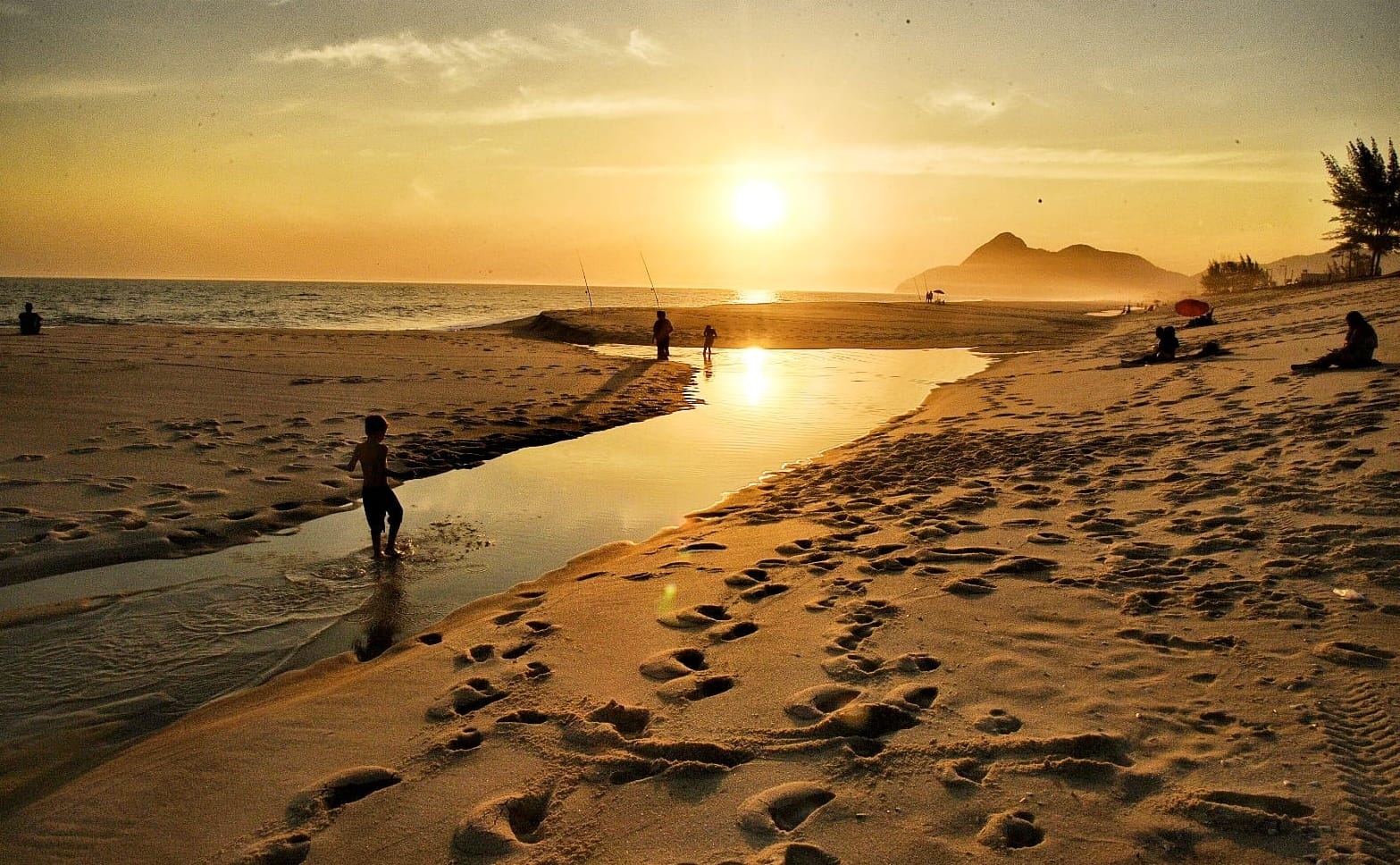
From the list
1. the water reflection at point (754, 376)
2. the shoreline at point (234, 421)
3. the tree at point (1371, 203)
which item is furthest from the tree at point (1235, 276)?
the shoreline at point (234, 421)

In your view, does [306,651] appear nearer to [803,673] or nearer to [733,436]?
[803,673]

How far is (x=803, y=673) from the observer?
3.92m

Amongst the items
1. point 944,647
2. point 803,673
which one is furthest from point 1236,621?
point 803,673

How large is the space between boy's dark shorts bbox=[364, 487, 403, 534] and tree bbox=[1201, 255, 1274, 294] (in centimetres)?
7284

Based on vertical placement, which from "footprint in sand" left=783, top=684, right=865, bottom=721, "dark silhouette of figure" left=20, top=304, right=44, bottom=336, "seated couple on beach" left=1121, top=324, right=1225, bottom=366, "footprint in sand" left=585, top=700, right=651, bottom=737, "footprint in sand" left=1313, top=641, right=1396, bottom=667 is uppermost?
"dark silhouette of figure" left=20, top=304, right=44, bottom=336

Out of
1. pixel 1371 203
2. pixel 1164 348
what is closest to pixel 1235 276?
pixel 1371 203

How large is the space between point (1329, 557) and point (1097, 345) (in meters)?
22.4

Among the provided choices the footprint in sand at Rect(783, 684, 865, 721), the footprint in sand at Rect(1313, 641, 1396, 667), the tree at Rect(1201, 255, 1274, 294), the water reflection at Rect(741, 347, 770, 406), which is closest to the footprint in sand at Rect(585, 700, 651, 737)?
the footprint in sand at Rect(783, 684, 865, 721)

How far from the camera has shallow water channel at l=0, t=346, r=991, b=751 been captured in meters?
4.41

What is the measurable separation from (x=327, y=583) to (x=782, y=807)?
470 centimetres

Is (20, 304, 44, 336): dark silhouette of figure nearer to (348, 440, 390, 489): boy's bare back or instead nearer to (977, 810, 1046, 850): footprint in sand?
(348, 440, 390, 489): boy's bare back

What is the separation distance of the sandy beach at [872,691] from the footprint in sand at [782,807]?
0.01 metres

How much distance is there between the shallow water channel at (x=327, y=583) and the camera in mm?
4410

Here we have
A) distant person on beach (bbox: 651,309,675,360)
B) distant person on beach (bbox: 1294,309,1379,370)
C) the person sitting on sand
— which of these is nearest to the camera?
distant person on beach (bbox: 1294,309,1379,370)
